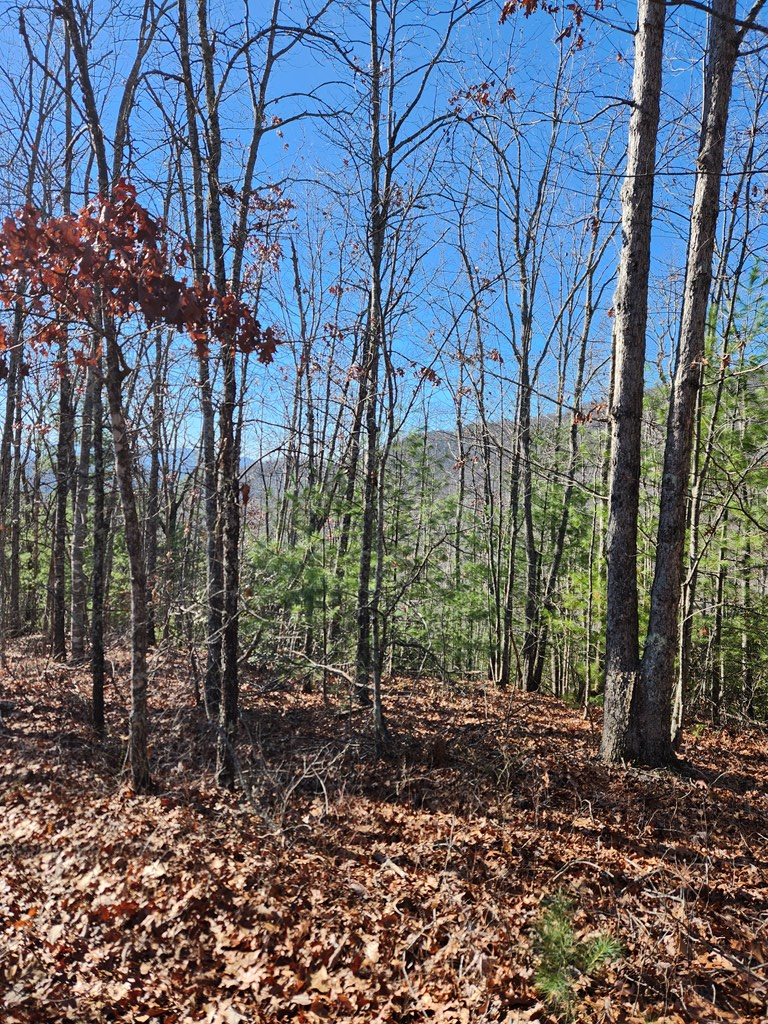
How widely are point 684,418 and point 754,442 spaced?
3199 millimetres

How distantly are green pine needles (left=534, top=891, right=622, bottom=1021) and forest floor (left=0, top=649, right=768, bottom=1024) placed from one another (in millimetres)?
12

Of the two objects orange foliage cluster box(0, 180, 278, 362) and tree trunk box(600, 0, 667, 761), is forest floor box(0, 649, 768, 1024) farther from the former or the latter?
orange foliage cluster box(0, 180, 278, 362)

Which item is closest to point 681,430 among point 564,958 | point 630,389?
point 630,389

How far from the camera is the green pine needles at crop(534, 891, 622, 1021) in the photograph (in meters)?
3.04

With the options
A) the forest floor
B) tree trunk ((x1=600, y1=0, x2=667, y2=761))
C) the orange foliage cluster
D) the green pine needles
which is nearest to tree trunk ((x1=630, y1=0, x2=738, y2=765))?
tree trunk ((x1=600, y1=0, x2=667, y2=761))

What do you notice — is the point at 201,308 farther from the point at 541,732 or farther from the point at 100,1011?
the point at 541,732

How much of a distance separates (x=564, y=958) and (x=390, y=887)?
1496 millimetres

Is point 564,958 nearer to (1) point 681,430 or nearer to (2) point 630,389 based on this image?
(1) point 681,430

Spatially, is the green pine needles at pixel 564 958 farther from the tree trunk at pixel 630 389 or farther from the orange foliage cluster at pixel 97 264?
the orange foliage cluster at pixel 97 264

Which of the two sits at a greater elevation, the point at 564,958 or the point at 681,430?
the point at 681,430

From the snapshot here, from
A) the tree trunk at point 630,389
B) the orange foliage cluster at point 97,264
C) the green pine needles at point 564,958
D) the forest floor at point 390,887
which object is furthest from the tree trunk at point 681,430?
the orange foliage cluster at point 97,264

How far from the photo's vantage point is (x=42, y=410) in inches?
538

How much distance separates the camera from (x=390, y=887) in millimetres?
4297

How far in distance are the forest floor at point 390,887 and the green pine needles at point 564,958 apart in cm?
1
